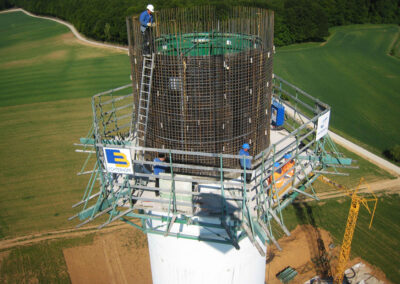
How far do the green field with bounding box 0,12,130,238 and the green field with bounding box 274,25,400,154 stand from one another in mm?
33676

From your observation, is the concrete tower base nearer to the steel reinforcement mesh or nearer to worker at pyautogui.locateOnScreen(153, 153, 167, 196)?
worker at pyautogui.locateOnScreen(153, 153, 167, 196)

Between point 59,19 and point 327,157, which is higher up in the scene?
point 327,157

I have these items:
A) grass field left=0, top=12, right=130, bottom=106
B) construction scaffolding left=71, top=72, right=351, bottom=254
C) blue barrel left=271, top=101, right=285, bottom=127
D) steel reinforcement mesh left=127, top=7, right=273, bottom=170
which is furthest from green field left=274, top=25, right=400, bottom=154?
construction scaffolding left=71, top=72, right=351, bottom=254

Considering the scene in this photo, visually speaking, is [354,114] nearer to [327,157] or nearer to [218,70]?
[327,157]

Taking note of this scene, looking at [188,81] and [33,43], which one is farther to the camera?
[33,43]

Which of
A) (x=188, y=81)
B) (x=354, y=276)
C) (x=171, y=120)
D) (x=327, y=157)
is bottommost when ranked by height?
(x=354, y=276)

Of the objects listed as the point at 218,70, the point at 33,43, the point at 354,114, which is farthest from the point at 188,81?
the point at 33,43

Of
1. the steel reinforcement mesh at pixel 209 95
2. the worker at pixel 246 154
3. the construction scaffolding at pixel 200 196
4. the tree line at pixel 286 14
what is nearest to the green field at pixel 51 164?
the tree line at pixel 286 14

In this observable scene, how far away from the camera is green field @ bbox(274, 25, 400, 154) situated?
1886 inches

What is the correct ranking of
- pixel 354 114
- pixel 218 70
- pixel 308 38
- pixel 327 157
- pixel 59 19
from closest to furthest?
pixel 218 70 → pixel 327 157 → pixel 354 114 → pixel 308 38 → pixel 59 19

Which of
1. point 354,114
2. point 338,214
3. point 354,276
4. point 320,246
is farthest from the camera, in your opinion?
point 354,114

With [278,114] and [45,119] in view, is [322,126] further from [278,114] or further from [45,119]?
[45,119]

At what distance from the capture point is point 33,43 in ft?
331

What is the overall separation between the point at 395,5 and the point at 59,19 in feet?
368
